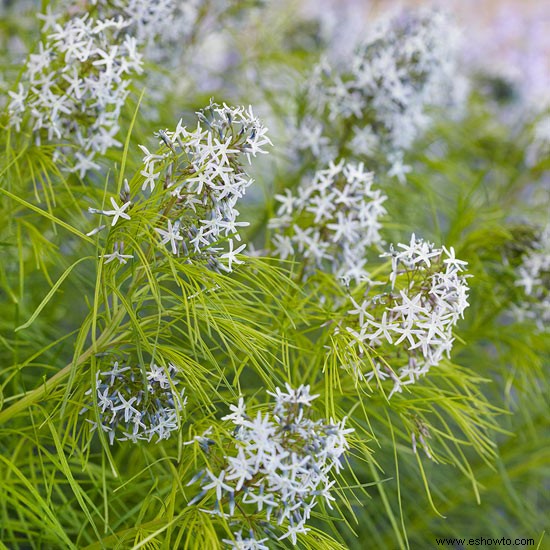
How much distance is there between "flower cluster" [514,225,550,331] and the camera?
0.75 metres

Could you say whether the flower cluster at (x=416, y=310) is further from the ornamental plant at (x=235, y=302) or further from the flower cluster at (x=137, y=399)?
the flower cluster at (x=137, y=399)

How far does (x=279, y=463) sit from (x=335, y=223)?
1.05 feet

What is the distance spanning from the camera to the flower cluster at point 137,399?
49 centimetres

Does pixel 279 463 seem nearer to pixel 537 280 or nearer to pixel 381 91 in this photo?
pixel 537 280

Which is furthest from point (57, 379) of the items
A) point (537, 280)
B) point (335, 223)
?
point (537, 280)

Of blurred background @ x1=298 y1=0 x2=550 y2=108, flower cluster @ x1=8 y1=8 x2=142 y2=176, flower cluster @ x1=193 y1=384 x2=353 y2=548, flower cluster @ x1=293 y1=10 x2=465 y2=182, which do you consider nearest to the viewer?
flower cluster @ x1=193 y1=384 x2=353 y2=548

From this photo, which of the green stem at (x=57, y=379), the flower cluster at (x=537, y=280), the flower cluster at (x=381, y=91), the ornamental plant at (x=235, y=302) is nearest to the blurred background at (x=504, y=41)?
the ornamental plant at (x=235, y=302)

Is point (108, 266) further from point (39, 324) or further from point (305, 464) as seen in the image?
point (39, 324)

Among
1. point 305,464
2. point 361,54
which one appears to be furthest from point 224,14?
point 305,464

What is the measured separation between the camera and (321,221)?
68 cm

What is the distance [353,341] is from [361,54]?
0.48m

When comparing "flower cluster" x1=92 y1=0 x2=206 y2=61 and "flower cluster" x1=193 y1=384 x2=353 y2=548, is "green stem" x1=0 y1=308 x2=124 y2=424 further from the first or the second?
"flower cluster" x1=92 y1=0 x2=206 y2=61

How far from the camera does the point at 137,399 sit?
0.48 metres

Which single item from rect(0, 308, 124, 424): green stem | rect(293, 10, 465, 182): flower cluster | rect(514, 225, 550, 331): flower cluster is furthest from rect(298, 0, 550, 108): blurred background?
rect(0, 308, 124, 424): green stem
